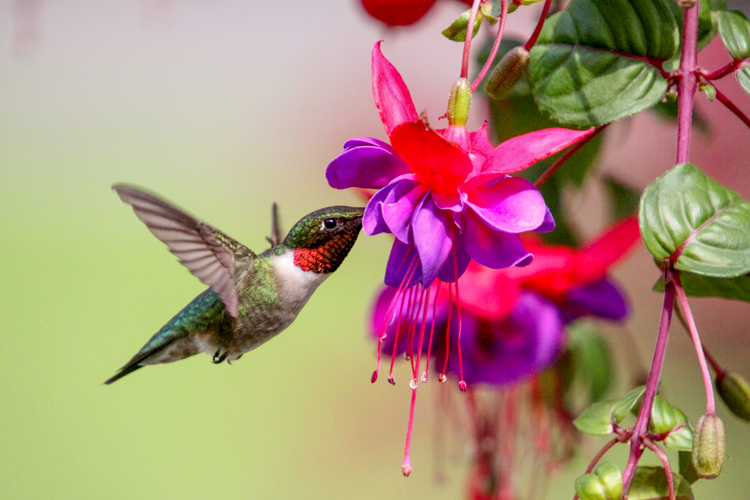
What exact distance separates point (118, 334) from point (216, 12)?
255cm

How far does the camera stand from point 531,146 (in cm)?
39

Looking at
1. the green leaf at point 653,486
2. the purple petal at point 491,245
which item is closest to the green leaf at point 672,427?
the green leaf at point 653,486

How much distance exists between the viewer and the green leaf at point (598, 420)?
0.49 metres

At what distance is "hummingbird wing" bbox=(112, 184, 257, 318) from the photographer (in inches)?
19.8

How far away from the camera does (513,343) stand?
2.41 ft

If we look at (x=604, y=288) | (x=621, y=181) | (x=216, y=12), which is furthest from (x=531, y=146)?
(x=216, y=12)

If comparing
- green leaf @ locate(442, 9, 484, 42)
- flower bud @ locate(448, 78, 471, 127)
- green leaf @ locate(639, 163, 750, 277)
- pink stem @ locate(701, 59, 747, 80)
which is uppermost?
green leaf @ locate(442, 9, 484, 42)

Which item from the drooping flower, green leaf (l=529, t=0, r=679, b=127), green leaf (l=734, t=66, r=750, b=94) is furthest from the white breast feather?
green leaf (l=734, t=66, r=750, b=94)

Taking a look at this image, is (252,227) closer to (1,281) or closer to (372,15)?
(1,281)

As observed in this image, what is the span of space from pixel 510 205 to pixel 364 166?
0.09 meters

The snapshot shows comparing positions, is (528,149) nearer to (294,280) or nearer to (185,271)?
(294,280)

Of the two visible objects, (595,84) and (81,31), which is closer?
(595,84)

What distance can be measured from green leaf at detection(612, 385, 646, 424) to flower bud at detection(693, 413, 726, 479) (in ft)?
0.25

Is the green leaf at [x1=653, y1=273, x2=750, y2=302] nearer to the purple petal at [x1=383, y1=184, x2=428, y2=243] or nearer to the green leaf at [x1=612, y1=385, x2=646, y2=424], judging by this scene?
the green leaf at [x1=612, y1=385, x2=646, y2=424]
